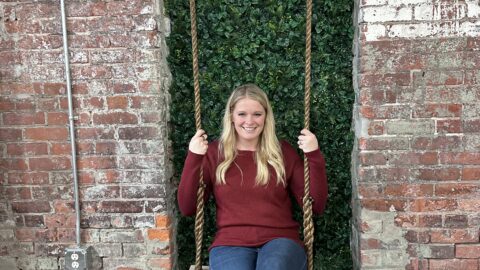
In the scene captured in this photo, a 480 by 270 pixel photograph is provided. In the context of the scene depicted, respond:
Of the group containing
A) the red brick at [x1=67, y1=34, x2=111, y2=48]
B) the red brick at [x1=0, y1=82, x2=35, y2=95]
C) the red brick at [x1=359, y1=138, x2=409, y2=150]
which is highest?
the red brick at [x1=67, y1=34, x2=111, y2=48]

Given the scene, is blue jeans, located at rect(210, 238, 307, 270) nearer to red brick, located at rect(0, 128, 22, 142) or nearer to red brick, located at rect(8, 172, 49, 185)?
red brick, located at rect(8, 172, 49, 185)

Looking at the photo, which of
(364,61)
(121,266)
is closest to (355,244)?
(364,61)

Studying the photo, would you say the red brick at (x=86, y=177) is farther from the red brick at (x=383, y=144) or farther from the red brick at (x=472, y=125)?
the red brick at (x=472, y=125)

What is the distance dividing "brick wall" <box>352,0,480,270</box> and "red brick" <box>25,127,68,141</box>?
1623 mm

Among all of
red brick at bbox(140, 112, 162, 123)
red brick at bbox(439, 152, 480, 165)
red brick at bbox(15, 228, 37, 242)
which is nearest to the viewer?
red brick at bbox(439, 152, 480, 165)

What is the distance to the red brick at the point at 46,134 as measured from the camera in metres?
2.69

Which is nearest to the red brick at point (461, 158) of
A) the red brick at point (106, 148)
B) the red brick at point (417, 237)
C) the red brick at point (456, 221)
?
the red brick at point (456, 221)

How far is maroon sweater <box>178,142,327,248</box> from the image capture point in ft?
8.30

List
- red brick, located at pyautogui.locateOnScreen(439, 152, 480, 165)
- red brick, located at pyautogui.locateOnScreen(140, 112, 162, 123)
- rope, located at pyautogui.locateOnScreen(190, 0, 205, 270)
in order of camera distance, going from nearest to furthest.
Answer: rope, located at pyautogui.locateOnScreen(190, 0, 205, 270) < red brick, located at pyautogui.locateOnScreen(439, 152, 480, 165) < red brick, located at pyautogui.locateOnScreen(140, 112, 162, 123)

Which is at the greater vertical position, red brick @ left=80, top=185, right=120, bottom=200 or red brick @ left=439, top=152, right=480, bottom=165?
red brick @ left=439, top=152, right=480, bottom=165

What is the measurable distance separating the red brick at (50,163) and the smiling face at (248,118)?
3.17 ft

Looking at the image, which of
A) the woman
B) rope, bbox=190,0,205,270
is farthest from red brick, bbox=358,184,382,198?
rope, bbox=190,0,205,270

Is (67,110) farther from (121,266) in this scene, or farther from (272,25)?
(272,25)

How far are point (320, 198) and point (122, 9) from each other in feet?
4.76
